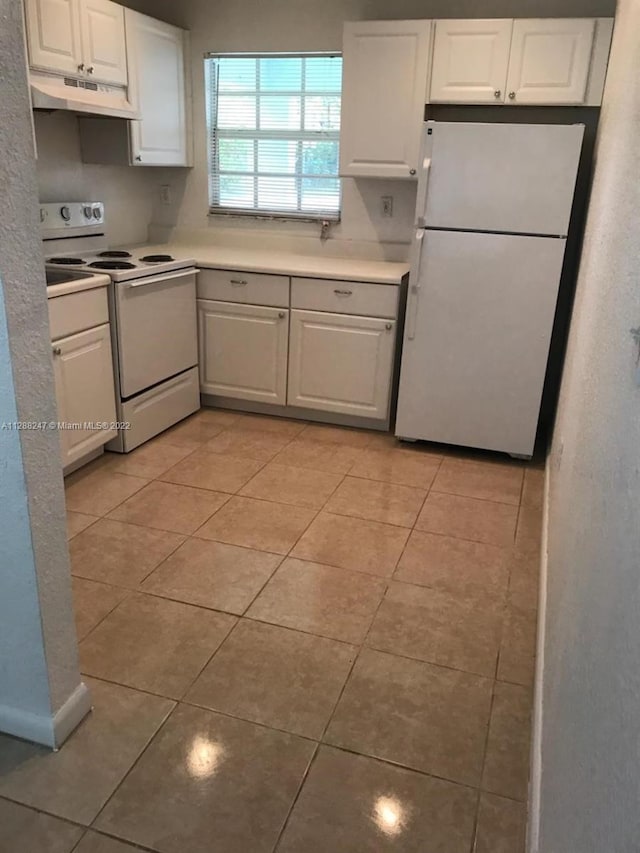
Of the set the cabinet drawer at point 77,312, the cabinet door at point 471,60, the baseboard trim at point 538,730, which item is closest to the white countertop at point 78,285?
the cabinet drawer at point 77,312

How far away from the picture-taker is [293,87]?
12.7 feet

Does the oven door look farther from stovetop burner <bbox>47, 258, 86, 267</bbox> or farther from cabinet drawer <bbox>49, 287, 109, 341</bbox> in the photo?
stovetop burner <bbox>47, 258, 86, 267</bbox>

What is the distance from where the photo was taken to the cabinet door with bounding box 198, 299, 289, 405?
145 inches

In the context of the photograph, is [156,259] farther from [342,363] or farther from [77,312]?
[342,363]

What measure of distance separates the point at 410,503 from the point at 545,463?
873 millimetres

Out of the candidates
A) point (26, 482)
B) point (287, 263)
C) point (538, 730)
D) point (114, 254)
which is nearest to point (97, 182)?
point (114, 254)

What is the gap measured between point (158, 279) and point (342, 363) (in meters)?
1.04

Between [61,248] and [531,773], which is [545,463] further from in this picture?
[61,248]

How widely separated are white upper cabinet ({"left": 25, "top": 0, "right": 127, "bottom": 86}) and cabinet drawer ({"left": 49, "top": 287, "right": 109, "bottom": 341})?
39.4 inches

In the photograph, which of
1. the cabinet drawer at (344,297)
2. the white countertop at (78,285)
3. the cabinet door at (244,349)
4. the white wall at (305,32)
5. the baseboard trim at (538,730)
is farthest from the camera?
the cabinet door at (244,349)

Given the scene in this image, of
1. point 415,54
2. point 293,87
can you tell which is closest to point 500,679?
point 415,54

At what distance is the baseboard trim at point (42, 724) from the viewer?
161cm

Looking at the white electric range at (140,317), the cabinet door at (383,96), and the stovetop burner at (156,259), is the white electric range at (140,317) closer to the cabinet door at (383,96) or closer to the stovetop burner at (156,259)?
the stovetop burner at (156,259)

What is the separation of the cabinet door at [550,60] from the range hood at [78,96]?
1.88 metres
